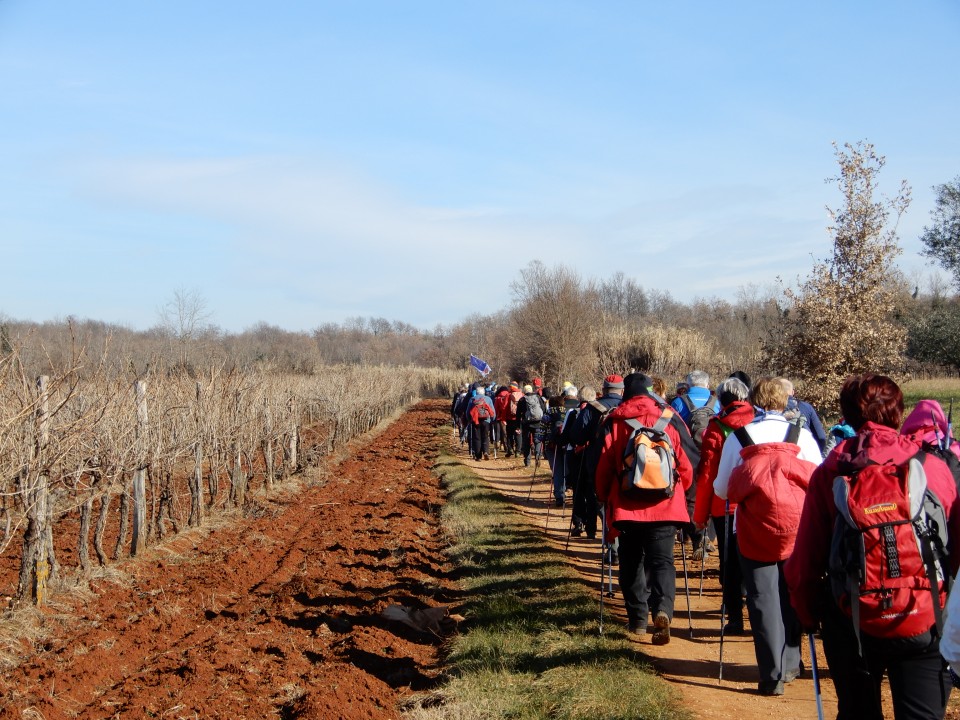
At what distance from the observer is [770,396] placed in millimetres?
5738

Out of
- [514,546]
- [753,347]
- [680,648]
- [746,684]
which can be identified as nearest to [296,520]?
[514,546]

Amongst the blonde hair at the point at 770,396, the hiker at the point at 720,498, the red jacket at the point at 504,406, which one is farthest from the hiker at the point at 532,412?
the blonde hair at the point at 770,396

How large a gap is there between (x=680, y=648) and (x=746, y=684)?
0.92 meters

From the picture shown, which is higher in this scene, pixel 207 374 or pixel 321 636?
pixel 207 374

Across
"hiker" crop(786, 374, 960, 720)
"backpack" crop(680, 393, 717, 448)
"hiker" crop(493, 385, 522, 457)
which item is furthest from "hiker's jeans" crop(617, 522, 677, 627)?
"hiker" crop(493, 385, 522, 457)

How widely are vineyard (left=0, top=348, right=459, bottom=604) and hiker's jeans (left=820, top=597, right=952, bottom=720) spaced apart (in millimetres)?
5590

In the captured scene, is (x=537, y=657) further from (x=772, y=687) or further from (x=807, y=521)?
(x=807, y=521)

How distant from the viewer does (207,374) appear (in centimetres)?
1641

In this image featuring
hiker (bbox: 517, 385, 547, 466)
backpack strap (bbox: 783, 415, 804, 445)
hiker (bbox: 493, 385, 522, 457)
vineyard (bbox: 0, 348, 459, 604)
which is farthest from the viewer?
hiker (bbox: 493, 385, 522, 457)

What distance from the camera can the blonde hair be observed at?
570cm

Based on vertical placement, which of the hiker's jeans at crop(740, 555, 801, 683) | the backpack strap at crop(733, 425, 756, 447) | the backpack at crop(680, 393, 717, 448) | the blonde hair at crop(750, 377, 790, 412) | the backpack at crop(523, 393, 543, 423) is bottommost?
the hiker's jeans at crop(740, 555, 801, 683)

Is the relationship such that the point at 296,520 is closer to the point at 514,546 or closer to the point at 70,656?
the point at 514,546

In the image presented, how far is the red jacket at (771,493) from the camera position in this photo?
528cm

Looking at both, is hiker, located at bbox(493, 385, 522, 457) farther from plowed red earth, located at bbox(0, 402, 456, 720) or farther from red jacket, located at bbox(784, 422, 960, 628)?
red jacket, located at bbox(784, 422, 960, 628)
